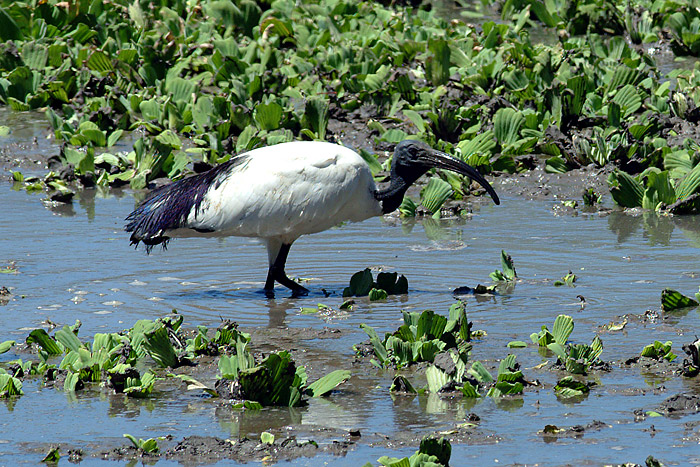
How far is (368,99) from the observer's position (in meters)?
13.0

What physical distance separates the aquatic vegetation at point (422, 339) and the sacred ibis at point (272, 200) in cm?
173

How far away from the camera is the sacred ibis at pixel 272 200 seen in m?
8.05

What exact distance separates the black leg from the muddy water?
0.34ft

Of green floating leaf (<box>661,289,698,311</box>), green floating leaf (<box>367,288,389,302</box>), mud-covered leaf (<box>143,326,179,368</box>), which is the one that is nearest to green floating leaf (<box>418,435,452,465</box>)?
mud-covered leaf (<box>143,326,179,368</box>)

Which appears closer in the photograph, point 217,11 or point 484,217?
point 484,217

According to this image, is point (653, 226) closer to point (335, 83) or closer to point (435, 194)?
point (435, 194)

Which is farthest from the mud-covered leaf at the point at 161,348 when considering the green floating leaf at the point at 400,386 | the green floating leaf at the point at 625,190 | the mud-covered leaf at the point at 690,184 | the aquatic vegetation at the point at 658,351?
the mud-covered leaf at the point at 690,184

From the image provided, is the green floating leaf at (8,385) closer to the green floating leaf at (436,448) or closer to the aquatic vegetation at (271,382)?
the aquatic vegetation at (271,382)

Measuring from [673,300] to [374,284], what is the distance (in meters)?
1.97

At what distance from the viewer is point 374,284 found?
25.9 feet

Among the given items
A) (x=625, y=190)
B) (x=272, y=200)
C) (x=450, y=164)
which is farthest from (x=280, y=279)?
(x=625, y=190)

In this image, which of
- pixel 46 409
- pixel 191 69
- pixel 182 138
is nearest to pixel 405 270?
pixel 46 409

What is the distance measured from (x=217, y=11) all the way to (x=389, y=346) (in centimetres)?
1090

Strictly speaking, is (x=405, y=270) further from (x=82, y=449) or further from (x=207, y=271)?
(x=82, y=449)
